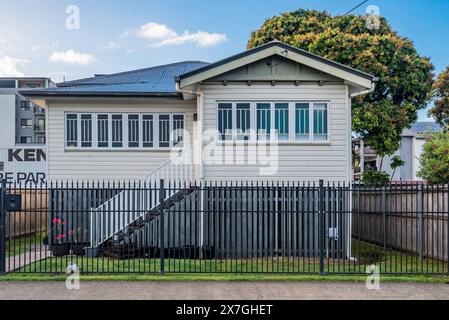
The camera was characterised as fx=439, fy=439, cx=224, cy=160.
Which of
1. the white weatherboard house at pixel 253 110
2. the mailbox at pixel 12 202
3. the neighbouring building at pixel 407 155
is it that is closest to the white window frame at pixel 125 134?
the white weatherboard house at pixel 253 110

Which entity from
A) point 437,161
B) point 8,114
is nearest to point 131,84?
point 437,161

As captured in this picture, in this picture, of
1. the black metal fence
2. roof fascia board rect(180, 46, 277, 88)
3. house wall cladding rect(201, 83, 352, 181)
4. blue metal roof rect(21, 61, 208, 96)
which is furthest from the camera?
blue metal roof rect(21, 61, 208, 96)

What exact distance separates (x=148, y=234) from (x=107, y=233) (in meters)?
1.09

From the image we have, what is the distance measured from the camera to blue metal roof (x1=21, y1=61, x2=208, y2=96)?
14.3 meters

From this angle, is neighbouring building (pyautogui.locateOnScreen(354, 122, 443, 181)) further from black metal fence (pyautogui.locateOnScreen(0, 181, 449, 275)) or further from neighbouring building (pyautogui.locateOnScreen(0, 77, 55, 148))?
neighbouring building (pyautogui.locateOnScreen(0, 77, 55, 148))

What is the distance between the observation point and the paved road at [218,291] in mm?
7812

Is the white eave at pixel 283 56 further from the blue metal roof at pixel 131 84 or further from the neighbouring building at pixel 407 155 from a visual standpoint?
the neighbouring building at pixel 407 155

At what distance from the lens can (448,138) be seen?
48.6ft

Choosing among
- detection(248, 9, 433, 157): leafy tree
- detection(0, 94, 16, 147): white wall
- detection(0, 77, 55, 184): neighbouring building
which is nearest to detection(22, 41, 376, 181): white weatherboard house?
detection(248, 9, 433, 157): leafy tree

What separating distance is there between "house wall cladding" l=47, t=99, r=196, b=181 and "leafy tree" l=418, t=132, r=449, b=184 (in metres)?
8.34

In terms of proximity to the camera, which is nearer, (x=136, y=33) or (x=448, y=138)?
(x=448, y=138)

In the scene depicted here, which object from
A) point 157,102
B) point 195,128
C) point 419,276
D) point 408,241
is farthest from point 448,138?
point 157,102

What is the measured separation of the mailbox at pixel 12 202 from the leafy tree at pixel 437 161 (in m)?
12.1
